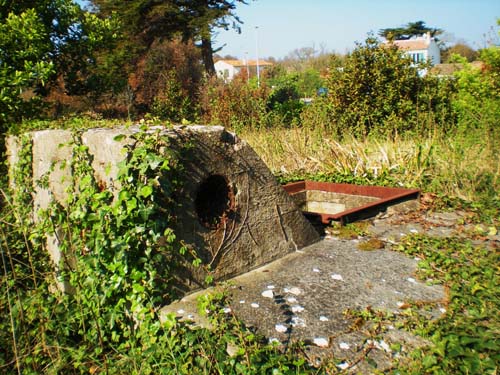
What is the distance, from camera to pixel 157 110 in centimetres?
1515

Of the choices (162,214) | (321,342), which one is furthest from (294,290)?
(162,214)

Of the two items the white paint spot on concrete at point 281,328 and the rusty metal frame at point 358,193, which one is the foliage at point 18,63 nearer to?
the rusty metal frame at point 358,193

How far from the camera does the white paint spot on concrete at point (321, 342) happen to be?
8.20 feet

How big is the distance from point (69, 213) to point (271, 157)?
170 inches

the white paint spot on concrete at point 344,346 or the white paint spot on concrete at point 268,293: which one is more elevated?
the white paint spot on concrete at point 268,293

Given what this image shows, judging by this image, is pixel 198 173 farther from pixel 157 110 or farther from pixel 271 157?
pixel 157 110

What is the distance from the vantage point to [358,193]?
5367 millimetres

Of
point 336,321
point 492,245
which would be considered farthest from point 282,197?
point 492,245

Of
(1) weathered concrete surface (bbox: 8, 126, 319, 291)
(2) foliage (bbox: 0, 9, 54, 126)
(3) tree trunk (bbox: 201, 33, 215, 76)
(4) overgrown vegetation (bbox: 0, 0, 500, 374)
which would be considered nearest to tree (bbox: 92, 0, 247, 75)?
(3) tree trunk (bbox: 201, 33, 215, 76)

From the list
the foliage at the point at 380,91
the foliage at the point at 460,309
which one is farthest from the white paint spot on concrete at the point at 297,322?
the foliage at the point at 380,91

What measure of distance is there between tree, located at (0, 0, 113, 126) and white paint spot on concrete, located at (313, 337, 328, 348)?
5424 millimetres

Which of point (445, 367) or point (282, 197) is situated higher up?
point (282, 197)

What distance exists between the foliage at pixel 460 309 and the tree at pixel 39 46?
5.46 metres

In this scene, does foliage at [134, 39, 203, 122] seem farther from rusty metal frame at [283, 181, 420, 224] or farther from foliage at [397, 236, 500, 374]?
foliage at [397, 236, 500, 374]
